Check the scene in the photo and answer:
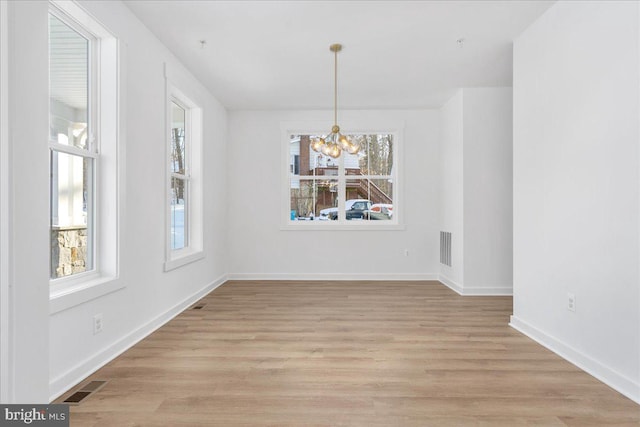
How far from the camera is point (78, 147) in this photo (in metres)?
2.62

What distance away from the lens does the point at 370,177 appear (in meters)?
6.16

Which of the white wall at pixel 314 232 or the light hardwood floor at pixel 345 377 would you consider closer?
the light hardwood floor at pixel 345 377

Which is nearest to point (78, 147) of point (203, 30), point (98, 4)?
point (98, 4)

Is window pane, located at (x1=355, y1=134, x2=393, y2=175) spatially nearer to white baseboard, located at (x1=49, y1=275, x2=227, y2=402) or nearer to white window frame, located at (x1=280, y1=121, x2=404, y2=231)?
white window frame, located at (x1=280, y1=121, x2=404, y2=231)

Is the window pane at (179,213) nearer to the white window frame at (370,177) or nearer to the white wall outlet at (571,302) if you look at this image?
the white window frame at (370,177)

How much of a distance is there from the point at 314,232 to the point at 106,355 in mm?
3740

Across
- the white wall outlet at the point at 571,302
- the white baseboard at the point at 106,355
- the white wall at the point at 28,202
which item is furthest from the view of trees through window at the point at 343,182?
the white wall at the point at 28,202

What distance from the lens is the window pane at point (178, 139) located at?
170 inches

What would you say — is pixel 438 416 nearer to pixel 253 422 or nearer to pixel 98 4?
pixel 253 422

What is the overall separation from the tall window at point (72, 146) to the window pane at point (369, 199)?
4039mm

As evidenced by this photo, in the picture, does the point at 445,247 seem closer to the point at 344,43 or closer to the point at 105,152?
the point at 344,43

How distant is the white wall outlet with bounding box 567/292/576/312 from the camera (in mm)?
2693

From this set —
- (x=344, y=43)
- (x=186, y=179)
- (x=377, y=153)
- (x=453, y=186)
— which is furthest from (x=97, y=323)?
(x=377, y=153)

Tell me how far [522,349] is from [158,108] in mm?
3751
